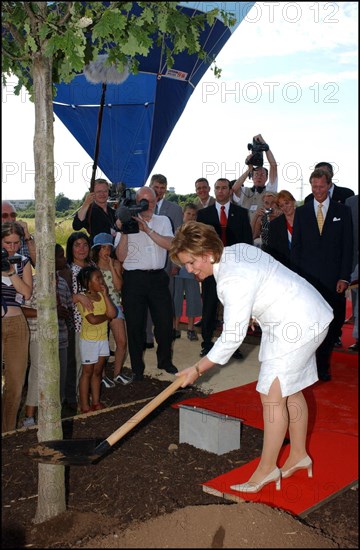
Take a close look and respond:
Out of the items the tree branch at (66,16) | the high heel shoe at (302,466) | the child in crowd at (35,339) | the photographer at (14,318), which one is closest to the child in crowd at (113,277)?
the child in crowd at (35,339)

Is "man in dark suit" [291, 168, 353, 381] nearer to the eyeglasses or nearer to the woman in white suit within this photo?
the woman in white suit

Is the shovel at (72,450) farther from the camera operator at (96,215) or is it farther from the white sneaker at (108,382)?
the camera operator at (96,215)

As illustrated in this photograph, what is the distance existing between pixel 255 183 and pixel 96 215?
228 centimetres

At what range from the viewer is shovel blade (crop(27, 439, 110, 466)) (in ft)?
11.9

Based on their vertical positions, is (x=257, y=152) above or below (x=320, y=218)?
above

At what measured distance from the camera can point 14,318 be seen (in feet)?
16.4

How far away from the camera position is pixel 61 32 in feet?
11.4

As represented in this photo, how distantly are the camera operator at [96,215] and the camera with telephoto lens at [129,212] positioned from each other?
41.6 inches

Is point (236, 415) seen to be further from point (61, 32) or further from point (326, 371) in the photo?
point (61, 32)

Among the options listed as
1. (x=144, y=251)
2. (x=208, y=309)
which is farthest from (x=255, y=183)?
(x=144, y=251)

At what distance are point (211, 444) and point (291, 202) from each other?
3.27 m

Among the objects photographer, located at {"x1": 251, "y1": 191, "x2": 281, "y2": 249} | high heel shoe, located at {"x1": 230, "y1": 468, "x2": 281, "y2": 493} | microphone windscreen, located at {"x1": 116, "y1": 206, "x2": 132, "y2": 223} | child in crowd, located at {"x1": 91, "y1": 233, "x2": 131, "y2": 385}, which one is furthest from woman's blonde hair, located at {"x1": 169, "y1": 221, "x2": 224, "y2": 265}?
photographer, located at {"x1": 251, "y1": 191, "x2": 281, "y2": 249}

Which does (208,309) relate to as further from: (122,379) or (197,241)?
(197,241)

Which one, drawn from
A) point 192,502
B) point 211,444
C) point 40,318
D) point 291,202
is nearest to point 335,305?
point 291,202
